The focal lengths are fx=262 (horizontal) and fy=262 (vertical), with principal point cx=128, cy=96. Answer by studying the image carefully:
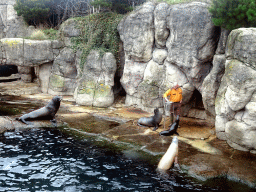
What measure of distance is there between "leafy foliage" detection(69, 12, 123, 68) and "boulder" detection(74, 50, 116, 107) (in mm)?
498

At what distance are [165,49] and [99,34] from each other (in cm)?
381

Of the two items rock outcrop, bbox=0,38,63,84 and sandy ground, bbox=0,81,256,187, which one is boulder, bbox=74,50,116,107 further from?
rock outcrop, bbox=0,38,63,84

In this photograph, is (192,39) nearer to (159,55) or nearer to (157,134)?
(159,55)

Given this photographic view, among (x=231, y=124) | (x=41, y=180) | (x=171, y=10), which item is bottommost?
(x=41, y=180)

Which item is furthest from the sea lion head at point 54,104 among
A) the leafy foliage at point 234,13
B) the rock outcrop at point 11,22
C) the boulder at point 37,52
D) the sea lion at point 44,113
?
the rock outcrop at point 11,22

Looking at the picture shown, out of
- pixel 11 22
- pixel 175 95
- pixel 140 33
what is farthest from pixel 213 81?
pixel 11 22

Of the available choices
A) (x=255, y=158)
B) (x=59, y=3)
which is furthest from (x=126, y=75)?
(x=59, y=3)

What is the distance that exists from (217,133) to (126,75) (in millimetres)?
5254

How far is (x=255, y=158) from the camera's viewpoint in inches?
268

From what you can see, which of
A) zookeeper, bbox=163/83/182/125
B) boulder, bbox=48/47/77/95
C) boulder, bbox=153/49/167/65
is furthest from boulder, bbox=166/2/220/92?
boulder, bbox=48/47/77/95

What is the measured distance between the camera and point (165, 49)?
36.2 ft

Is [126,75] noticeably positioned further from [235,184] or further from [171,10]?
[235,184]

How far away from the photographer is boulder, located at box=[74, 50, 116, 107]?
12.2 m

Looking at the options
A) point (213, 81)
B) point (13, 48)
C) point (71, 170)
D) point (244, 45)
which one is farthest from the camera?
point (13, 48)
